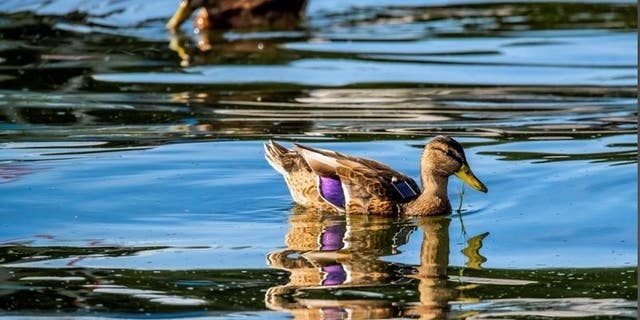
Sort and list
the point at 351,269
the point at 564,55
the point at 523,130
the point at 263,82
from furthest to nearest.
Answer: the point at 564,55
the point at 263,82
the point at 523,130
the point at 351,269

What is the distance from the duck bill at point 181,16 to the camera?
19.7 metres

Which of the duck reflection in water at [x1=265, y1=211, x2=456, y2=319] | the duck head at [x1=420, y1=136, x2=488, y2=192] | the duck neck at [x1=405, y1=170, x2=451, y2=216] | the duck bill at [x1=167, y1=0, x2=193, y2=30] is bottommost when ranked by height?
the duck reflection in water at [x1=265, y1=211, x2=456, y2=319]

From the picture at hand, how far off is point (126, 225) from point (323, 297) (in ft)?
7.41

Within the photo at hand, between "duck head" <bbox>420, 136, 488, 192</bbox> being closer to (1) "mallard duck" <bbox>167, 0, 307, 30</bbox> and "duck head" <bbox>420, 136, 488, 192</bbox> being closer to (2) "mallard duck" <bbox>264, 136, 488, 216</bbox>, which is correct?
(2) "mallard duck" <bbox>264, 136, 488, 216</bbox>

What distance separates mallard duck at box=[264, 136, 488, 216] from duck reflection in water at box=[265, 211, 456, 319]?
0.09m

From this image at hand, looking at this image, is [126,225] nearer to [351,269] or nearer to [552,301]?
[351,269]

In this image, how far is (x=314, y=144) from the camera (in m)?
12.6

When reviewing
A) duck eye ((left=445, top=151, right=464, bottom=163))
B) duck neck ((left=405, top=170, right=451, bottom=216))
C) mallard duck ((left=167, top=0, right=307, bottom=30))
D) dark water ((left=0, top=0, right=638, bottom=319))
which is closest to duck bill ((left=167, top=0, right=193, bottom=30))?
mallard duck ((left=167, top=0, right=307, bottom=30))

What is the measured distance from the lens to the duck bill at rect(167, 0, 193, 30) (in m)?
19.7

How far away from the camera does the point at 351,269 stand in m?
8.90

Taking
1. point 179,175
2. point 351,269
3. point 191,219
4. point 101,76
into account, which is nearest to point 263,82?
point 101,76

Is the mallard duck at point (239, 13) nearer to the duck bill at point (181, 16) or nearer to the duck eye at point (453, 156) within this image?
the duck bill at point (181, 16)

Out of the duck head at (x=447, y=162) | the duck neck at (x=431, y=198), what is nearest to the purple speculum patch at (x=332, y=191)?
the duck neck at (x=431, y=198)

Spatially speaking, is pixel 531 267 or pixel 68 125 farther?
pixel 68 125
